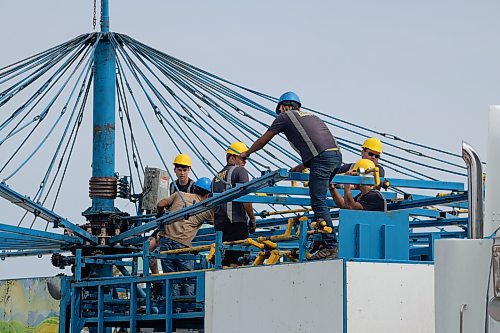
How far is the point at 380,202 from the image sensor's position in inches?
456

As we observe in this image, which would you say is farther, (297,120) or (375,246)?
(297,120)

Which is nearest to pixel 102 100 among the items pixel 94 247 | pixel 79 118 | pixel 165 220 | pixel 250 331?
pixel 79 118

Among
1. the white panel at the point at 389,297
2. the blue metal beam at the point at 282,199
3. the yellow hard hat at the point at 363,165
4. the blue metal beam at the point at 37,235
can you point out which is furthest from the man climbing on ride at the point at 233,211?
the white panel at the point at 389,297

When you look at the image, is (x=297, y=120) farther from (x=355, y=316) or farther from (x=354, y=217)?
(x=355, y=316)

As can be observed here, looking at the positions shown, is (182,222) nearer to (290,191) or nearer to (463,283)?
(290,191)

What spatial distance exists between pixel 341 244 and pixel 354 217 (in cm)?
35

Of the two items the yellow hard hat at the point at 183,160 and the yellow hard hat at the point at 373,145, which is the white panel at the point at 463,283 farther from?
the yellow hard hat at the point at 183,160

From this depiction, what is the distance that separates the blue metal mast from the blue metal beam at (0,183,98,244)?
78 cm

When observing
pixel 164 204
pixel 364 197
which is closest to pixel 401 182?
pixel 364 197

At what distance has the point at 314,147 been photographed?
35.8ft

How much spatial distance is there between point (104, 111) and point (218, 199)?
14.5ft

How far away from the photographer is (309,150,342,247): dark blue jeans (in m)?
10.7

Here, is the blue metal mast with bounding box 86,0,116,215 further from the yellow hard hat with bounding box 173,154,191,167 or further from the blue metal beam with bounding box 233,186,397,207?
the blue metal beam with bounding box 233,186,397,207

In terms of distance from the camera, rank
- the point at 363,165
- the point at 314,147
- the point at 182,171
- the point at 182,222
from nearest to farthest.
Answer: the point at 314,147, the point at 363,165, the point at 182,222, the point at 182,171
